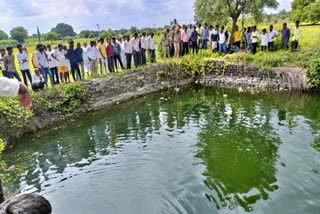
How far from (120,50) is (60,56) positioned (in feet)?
12.1

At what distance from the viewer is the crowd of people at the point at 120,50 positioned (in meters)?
13.8

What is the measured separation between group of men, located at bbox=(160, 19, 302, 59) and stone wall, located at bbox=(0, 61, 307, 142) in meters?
1.66

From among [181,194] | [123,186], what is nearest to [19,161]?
[123,186]

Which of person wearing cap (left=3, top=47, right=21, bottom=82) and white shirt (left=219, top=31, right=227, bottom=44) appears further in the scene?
white shirt (left=219, top=31, right=227, bottom=44)

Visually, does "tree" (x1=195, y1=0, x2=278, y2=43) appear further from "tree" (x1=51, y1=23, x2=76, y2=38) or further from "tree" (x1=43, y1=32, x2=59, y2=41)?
"tree" (x1=51, y1=23, x2=76, y2=38)

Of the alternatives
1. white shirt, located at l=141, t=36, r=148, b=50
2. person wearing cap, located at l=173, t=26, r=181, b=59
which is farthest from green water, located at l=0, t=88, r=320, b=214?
person wearing cap, located at l=173, t=26, r=181, b=59

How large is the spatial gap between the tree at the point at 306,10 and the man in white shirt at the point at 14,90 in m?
31.9

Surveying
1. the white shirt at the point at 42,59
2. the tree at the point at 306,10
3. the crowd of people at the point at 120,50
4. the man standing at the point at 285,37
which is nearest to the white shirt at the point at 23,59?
the crowd of people at the point at 120,50

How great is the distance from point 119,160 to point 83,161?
1.24 metres

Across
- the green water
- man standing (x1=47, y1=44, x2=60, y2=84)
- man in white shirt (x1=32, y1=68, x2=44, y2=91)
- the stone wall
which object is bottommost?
the green water

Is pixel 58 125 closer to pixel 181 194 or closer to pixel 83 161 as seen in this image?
pixel 83 161

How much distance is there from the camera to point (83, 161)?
9797 mm

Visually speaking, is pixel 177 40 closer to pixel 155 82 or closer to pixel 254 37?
pixel 155 82

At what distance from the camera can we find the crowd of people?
13805 millimetres
